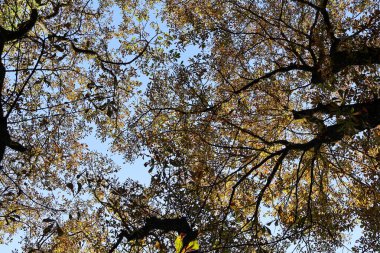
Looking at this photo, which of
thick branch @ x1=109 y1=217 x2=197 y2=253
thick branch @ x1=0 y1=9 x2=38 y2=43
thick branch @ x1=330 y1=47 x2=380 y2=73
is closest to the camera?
thick branch @ x1=0 y1=9 x2=38 y2=43

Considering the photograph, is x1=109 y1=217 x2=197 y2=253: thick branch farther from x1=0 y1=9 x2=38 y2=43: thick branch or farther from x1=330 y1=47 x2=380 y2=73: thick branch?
x1=330 y1=47 x2=380 y2=73: thick branch

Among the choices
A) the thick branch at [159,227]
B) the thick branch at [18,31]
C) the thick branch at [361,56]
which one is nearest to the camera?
the thick branch at [18,31]

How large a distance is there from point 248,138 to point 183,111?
2881 mm

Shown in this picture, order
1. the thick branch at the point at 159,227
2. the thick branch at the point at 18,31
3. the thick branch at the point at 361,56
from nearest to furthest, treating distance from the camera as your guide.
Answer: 1. the thick branch at the point at 18,31
2. the thick branch at the point at 159,227
3. the thick branch at the point at 361,56

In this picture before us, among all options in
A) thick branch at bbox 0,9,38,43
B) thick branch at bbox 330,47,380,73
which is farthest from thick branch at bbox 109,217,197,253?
thick branch at bbox 330,47,380,73

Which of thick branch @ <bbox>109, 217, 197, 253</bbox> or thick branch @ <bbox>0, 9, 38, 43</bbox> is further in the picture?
thick branch @ <bbox>109, 217, 197, 253</bbox>

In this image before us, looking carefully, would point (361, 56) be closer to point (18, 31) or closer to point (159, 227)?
point (159, 227)

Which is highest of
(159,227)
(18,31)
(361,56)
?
(18,31)

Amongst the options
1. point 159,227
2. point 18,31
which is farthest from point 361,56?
point 18,31

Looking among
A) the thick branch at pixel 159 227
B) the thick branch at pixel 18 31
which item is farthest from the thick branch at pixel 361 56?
the thick branch at pixel 18 31

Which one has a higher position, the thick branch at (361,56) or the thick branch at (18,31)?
the thick branch at (18,31)

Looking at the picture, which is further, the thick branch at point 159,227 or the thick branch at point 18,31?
the thick branch at point 159,227

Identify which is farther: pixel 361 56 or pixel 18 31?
pixel 361 56

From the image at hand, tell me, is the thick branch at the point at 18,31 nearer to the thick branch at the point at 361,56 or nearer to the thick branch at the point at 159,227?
the thick branch at the point at 159,227
